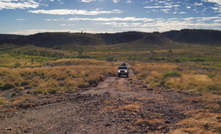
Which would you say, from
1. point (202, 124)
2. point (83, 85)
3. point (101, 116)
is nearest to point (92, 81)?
point (83, 85)

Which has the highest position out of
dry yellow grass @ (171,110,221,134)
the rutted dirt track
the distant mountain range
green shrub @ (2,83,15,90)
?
the distant mountain range

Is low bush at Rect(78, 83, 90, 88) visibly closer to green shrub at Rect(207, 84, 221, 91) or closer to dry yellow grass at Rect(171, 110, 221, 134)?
green shrub at Rect(207, 84, 221, 91)

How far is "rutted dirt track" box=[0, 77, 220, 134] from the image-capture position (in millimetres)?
10141

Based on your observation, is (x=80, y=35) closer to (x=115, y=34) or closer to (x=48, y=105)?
(x=115, y=34)

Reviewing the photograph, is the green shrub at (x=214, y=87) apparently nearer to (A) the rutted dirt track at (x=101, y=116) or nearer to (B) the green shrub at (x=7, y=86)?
(A) the rutted dirt track at (x=101, y=116)

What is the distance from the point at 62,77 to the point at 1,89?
833 centimetres

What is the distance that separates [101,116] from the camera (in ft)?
39.6

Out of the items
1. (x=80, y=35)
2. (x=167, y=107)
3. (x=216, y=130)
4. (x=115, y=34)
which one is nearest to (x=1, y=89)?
(x=167, y=107)

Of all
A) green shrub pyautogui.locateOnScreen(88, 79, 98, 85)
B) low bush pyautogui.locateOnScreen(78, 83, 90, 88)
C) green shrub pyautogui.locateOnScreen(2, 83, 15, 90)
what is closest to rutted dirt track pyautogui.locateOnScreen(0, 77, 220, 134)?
low bush pyautogui.locateOnScreen(78, 83, 90, 88)

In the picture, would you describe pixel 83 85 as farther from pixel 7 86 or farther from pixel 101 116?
pixel 101 116

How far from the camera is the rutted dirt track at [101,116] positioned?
10141mm

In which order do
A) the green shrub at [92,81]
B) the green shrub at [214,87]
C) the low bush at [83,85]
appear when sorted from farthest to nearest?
the green shrub at [92,81] < the low bush at [83,85] < the green shrub at [214,87]

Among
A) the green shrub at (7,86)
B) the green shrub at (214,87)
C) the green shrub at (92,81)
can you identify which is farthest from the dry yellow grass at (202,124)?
the green shrub at (7,86)

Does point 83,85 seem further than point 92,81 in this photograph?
No
